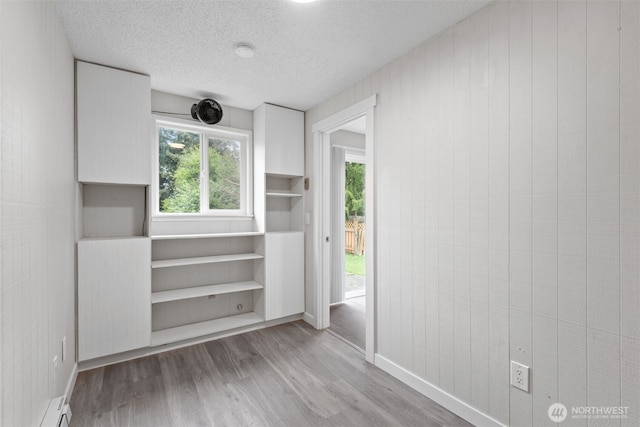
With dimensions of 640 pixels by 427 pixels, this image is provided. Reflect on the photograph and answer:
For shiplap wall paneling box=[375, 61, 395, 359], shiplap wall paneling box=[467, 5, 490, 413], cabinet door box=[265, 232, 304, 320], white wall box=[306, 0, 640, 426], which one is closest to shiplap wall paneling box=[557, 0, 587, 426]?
white wall box=[306, 0, 640, 426]

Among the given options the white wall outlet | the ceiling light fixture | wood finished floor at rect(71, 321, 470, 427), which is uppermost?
the ceiling light fixture

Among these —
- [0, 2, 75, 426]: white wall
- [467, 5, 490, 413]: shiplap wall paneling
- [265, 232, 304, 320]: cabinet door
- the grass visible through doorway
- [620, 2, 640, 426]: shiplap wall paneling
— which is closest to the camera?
[0, 2, 75, 426]: white wall

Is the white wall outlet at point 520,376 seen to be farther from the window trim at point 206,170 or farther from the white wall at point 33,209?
the window trim at point 206,170

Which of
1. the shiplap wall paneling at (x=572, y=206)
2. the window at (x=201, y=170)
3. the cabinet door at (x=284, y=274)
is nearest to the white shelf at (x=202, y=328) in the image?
the cabinet door at (x=284, y=274)

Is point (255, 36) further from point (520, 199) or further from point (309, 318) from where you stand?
point (309, 318)

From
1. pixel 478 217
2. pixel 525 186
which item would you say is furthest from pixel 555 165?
pixel 478 217

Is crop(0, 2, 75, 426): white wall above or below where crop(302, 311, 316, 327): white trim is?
above

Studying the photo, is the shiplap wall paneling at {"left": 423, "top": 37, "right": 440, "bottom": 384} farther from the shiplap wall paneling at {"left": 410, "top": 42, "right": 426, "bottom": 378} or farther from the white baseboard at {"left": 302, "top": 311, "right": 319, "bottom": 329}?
the white baseboard at {"left": 302, "top": 311, "right": 319, "bottom": 329}

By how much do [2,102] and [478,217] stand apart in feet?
7.29

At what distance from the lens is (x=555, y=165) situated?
1.43 meters

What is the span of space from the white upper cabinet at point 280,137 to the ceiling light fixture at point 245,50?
3.25 feet

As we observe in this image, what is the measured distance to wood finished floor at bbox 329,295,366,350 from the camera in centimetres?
304

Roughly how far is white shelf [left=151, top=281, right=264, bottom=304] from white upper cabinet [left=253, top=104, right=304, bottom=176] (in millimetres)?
1269

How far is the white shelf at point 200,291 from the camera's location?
9.00 feet
